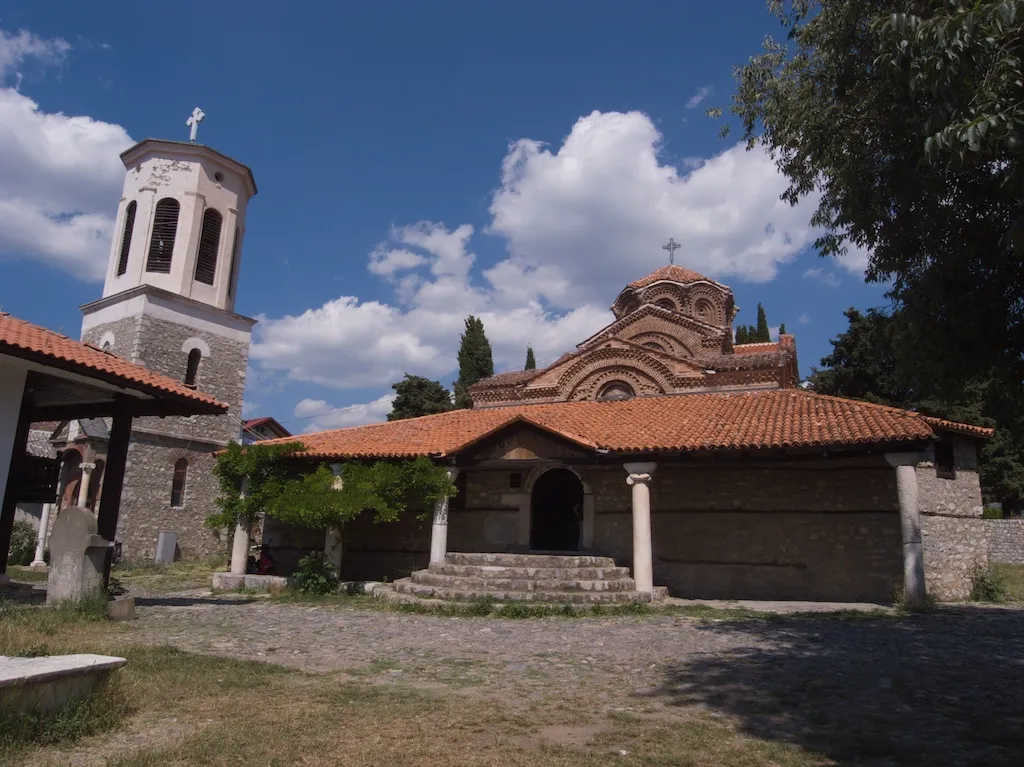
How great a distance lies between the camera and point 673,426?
12.8 meters

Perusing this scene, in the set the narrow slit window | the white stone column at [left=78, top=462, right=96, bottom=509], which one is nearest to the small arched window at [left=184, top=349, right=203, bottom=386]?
the white stone column at [left=78, top=462, right=96, bottom=509]

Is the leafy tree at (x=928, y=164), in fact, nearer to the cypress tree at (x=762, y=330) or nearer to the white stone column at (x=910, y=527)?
the white stone column at (x=910, y=527)

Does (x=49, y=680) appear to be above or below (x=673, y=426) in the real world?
below

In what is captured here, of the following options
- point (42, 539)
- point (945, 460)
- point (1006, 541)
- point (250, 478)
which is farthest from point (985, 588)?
point (42, 539)

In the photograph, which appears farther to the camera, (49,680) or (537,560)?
(537,560)

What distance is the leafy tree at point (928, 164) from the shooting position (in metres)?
3.92

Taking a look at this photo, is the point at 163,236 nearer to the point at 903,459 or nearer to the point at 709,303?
the point at 709,303

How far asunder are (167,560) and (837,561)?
1697 centimetres

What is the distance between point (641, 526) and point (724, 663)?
→ 502 centimetres

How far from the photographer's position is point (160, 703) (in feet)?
14.9

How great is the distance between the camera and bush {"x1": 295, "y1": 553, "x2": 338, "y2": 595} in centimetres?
1201

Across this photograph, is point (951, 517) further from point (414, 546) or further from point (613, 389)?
point (414, 546)

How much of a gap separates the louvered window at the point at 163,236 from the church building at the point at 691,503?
29.1 ft

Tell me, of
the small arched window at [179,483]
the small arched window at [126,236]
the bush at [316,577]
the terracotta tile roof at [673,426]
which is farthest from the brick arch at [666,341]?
the small arched window at [126,236]
